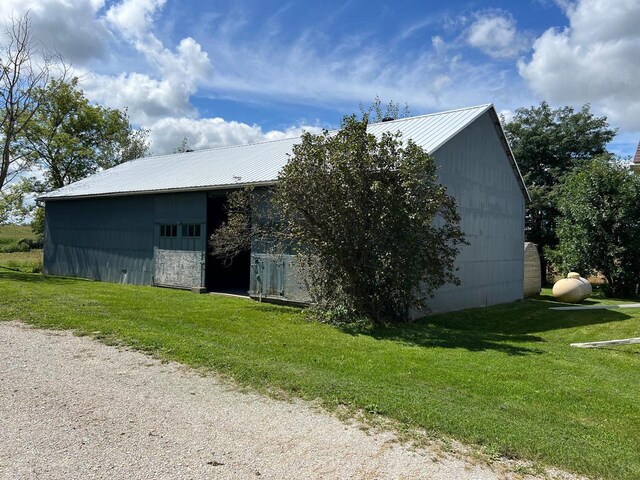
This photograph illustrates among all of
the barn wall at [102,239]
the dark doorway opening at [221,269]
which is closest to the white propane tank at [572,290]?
the dark doorway opening at [221,269]

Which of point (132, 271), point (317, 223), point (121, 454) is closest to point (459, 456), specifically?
point (121, 454)

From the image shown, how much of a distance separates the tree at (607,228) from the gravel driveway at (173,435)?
777 inches

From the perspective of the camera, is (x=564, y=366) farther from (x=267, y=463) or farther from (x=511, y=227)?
(x=511, y=227)

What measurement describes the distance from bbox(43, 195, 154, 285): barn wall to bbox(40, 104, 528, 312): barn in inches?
1.6

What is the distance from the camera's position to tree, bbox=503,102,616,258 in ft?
95.3

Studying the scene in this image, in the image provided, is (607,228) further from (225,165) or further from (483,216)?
(225,165)

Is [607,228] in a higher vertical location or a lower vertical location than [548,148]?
lower

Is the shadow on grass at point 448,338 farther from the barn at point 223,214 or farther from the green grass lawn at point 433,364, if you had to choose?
the barn at point 223,214

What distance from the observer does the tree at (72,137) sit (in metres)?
32.4

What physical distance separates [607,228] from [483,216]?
8445 millimetres

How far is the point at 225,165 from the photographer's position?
18.8 m

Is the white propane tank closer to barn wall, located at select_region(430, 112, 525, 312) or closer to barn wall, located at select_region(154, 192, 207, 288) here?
barn wall, located at select_region(430, 112, 525, 312)

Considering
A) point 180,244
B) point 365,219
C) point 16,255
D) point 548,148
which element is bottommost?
point 16,255

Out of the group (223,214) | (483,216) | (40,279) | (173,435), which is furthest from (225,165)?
(173,435)
